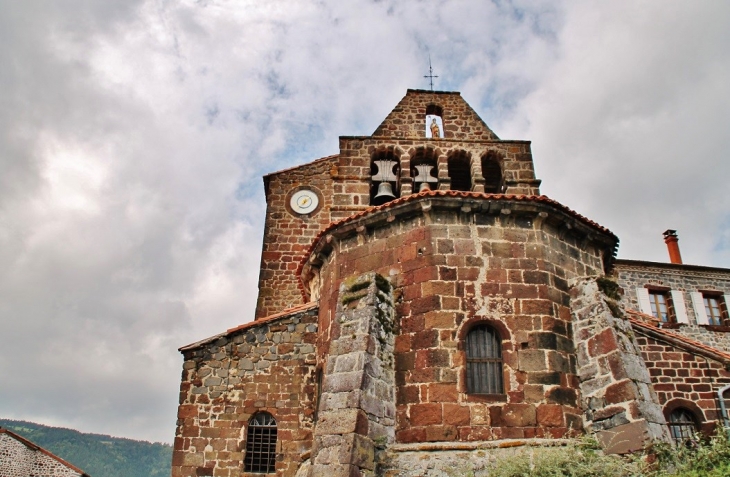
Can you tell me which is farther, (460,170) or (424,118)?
(424,118)

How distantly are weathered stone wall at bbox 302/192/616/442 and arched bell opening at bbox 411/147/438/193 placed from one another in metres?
3.80

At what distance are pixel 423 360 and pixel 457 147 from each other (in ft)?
23.4

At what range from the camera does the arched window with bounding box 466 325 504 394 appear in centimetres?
837

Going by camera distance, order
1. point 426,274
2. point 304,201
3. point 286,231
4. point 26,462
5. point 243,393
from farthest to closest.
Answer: point 26,462 < point 304,201 < point 286,231 < point 243,393 < point 426,274

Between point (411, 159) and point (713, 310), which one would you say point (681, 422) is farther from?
point (713, 310)

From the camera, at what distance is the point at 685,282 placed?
75.7 feet

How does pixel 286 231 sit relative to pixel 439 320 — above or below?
above

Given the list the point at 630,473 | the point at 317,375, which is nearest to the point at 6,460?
the point at 317,375

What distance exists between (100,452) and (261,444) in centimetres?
10107

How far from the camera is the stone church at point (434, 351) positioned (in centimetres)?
773

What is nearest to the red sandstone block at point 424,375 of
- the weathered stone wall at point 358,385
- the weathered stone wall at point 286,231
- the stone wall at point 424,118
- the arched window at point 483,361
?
the weathered stone wall at point 358,385

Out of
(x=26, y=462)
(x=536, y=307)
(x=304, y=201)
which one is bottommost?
(x=26, y=462)

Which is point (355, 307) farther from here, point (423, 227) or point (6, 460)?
point (6, 460)

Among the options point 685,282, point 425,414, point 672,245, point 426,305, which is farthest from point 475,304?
point 672,245
